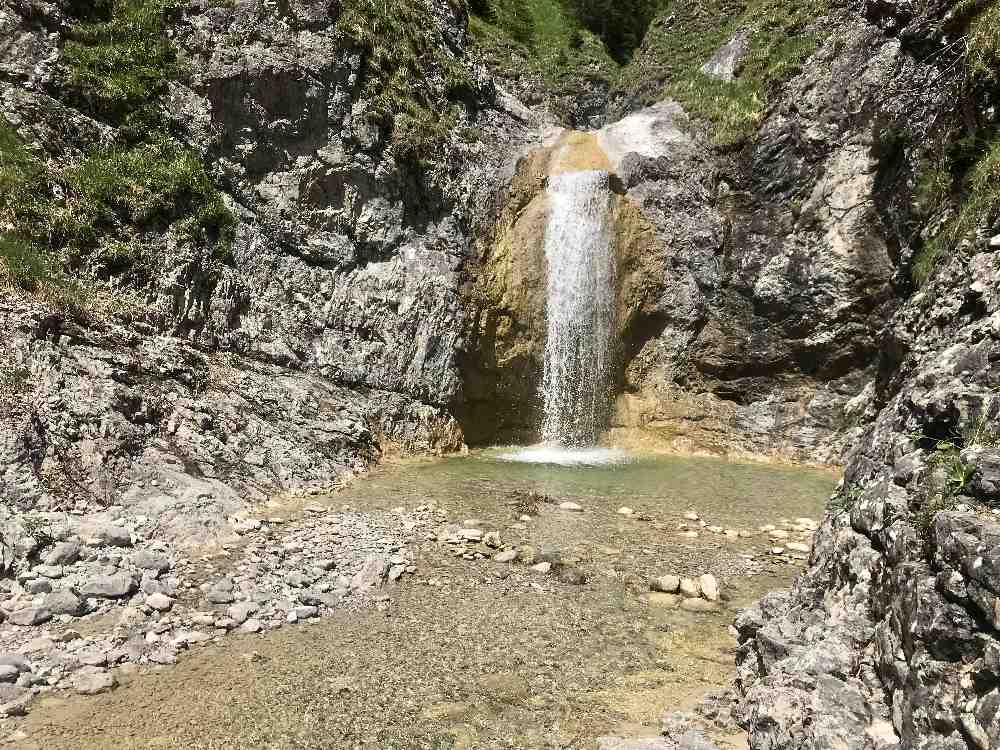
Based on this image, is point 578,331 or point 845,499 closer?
point 845,499

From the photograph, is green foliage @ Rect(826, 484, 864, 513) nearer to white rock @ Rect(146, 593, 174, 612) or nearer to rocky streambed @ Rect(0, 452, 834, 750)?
rocky streambed @ Rect(0, 452, 834, 750)

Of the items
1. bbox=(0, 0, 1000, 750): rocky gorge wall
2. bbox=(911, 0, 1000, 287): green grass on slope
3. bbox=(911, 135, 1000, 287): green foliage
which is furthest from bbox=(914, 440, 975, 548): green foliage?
Result: bbox=(911, 0, 1000, 287): green grass on slope

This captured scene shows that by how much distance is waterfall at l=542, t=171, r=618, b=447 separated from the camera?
1792 cm

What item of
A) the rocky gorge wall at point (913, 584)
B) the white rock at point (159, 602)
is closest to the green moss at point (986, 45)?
the rocky gorge wall at point (913, 584)

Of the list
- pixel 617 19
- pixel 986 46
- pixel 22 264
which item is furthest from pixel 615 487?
pixel 617 19

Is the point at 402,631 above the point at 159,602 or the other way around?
the other way around

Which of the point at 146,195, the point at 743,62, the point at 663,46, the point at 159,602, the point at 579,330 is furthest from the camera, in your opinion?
the point at 663,46

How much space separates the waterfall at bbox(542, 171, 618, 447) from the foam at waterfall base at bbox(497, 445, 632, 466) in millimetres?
498

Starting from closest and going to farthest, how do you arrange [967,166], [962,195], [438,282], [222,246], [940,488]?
[940,488], [962,195], [967,166], [222,246], [438,282]

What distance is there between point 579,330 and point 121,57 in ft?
46.0

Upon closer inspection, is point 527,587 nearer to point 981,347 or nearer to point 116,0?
point 981,347

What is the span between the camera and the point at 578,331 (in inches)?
710

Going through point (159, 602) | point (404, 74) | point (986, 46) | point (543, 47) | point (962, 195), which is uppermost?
point (543, 47)

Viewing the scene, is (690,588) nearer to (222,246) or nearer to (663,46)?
(222,246)
